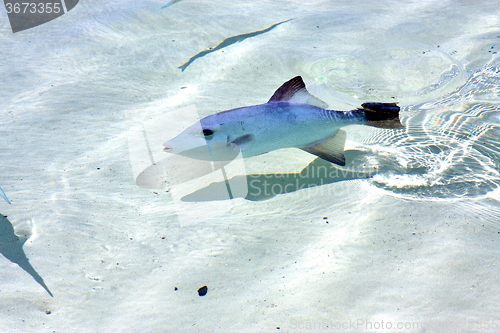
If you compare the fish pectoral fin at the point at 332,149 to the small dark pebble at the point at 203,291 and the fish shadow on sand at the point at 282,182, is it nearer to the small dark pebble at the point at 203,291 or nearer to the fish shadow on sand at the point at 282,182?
the fish shadow on sand at the point at 282,182

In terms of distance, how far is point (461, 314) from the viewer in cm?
172

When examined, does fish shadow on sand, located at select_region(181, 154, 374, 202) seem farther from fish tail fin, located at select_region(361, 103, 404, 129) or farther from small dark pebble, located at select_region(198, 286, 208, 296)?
small dark pebble, located at select_region(198, 286, 208, 296)

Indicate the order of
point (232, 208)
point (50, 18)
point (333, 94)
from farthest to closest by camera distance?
point (50, 18) < point (333, 94) < point (232, 208)

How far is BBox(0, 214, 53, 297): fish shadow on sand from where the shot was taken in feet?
6.45

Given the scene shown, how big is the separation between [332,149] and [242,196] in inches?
28.1

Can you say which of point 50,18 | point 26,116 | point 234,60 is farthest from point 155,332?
point 50,18

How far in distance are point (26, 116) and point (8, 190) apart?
1227 mm

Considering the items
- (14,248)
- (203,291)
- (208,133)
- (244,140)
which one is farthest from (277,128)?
(14,248)

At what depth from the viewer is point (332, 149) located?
102 inches

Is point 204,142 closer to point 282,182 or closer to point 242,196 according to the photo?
point 242,196

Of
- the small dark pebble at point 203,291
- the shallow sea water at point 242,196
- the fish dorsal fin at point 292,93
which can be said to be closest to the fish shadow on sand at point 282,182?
the shallow sea water at point 242,196

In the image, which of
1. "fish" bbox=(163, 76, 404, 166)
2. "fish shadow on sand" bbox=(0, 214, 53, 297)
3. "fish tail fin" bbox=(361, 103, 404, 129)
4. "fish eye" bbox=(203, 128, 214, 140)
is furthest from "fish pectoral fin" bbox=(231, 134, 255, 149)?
"fish shadow on sand" bbox=(0, 214, 53, 297)

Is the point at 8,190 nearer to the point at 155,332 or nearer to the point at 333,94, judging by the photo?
the point at 155,332

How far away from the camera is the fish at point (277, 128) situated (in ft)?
7.78
